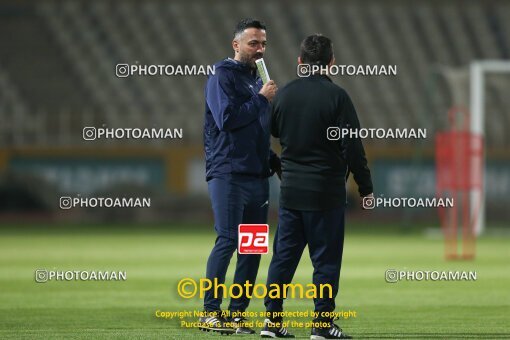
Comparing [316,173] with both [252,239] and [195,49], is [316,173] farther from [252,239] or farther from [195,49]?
[195,49]

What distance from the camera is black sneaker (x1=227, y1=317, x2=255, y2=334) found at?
316 inches

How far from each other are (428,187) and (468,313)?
20517 mm

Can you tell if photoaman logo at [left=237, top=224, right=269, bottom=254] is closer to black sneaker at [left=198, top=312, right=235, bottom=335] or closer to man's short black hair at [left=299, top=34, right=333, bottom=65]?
black sneaker at [left=198, top=312, right=235, bottom=335]

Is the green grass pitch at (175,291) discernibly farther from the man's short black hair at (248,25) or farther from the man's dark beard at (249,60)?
the man's short black hair at (248,25)

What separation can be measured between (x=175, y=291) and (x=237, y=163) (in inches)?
155

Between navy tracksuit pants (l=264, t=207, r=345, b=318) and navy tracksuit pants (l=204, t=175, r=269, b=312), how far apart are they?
0.54 metres

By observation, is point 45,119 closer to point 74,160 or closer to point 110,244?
point 74,160

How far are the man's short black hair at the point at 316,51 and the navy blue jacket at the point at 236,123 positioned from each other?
0.59 m

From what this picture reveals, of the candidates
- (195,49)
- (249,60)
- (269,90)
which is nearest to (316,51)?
(269,90)

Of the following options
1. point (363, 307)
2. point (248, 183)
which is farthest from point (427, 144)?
point (248, 183)

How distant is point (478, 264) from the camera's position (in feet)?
51.4

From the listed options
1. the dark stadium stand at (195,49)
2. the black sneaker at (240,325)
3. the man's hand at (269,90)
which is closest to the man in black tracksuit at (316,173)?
the man's hand at (269,90)

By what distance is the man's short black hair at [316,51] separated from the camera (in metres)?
7.41

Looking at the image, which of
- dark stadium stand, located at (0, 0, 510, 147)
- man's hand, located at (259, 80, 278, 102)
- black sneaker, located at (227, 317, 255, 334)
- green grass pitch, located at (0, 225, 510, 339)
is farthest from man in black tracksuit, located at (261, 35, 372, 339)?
dark stadium stand, located at (0, 0, 510, 147)
